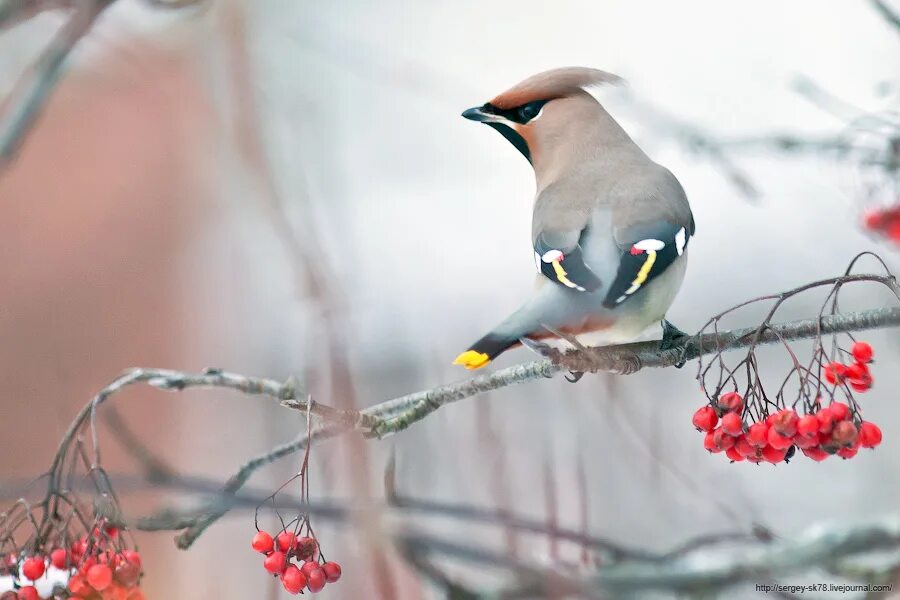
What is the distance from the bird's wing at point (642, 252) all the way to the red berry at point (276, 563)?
0.39m

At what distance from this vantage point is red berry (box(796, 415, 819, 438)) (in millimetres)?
850

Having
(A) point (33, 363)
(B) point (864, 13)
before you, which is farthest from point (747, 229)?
(A) point (33, 363)

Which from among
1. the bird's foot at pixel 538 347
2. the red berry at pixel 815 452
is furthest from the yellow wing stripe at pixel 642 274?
the red berry at pixel 815 452

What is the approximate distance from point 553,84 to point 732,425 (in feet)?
1.60

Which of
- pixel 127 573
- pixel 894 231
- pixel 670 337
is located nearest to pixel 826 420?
pixel 670 337

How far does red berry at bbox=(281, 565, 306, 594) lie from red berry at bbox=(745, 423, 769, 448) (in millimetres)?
416

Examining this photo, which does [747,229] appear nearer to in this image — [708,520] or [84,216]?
[708,520]

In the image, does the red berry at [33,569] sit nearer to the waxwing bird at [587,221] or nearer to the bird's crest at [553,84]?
the waxwing bird at [587,221]

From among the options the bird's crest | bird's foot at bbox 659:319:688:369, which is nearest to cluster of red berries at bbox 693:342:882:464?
bird's foot at bbox 659:319:688:369

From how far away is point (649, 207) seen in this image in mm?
1105

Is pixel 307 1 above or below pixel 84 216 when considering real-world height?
above

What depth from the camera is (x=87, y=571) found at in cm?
92

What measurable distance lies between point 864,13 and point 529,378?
146 centimetres

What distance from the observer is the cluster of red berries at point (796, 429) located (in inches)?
33.6
